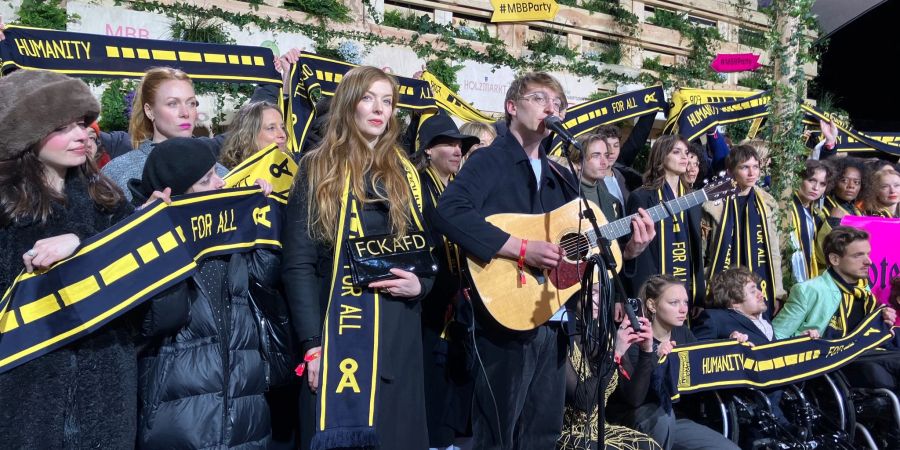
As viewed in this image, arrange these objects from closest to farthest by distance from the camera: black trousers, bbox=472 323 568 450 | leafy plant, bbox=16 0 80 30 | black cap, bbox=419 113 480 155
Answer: black trousers, bbox=472 323 568 450
black cap, bbox=419 113 480 155
leafy plant, bbox=16 0 80 30

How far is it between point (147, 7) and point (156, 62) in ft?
5.31

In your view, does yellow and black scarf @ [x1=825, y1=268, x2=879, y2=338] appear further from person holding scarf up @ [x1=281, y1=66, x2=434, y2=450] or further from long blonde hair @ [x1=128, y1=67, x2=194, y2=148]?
long blonde hair @ [x1=128, y1=67, x2=194, y2=148]

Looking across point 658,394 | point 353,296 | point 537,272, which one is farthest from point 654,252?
point 353,296

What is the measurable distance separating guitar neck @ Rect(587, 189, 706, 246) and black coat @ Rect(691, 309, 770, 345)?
1.35 m

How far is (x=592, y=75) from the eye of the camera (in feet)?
30.9

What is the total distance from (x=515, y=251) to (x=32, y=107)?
1.92 m

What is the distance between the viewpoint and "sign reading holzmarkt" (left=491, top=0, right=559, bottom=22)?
8336 millimetres

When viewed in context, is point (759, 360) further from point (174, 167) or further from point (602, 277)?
point (174, 167)

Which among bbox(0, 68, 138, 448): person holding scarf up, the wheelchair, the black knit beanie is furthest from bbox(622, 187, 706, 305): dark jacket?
bbox(0, 68, 138, 448): person holding scarf up

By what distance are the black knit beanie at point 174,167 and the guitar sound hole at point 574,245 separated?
1587 mm

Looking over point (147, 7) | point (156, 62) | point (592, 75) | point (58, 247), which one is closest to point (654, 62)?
point (592, 75)

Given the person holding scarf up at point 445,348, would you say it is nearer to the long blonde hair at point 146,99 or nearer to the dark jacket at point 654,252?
the long blonde hair at point 146,99

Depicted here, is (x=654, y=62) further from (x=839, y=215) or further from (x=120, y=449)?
(x=120, y=449)

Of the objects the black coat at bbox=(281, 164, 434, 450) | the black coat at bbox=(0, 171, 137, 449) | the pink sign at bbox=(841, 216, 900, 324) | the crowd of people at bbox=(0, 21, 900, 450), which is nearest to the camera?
the black coat at bbox=(0, 171, 137, 449)
